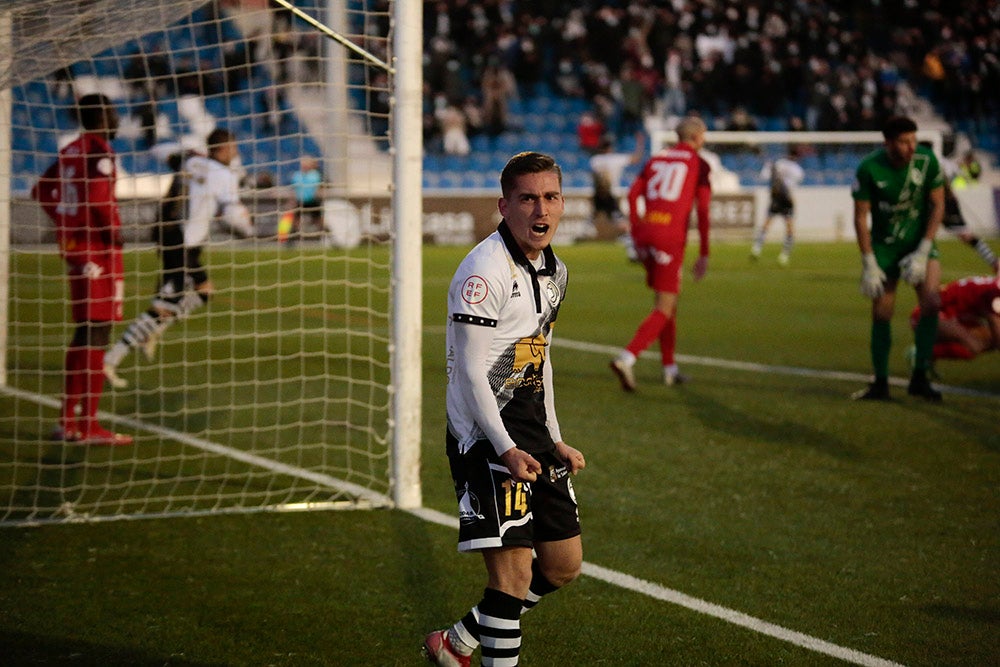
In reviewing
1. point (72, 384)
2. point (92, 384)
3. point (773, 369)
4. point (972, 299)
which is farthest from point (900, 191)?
point (72, 384)

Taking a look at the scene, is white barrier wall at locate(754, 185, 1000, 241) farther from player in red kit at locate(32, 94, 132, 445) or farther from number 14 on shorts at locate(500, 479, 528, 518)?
number 14 on shorts at locate(500, 479, 528, 518)

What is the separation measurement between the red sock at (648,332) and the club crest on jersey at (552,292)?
19.0ft

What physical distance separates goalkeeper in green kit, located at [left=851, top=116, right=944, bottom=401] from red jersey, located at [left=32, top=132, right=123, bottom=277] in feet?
17.2

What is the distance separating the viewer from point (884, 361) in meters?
9.25

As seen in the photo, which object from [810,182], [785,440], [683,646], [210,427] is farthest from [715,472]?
[810,182]

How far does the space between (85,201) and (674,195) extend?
458 centimetres

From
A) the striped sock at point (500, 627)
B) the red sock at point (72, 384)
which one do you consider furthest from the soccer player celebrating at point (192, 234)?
the striped sock at point (500, 627)

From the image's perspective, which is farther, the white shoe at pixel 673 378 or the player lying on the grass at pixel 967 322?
the white shoe at pixel 673 378

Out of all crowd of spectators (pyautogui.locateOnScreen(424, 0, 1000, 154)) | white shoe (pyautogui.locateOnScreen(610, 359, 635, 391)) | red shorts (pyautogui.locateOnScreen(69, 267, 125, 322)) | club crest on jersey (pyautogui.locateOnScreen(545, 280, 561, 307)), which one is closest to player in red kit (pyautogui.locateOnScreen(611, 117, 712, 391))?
white shoe (pyautogui.locateOnScreen(610, 359, 635, 391))

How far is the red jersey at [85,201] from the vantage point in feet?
24.4

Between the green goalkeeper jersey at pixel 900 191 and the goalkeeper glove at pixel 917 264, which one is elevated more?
the green goalkeeper jersey at pixel 900 191

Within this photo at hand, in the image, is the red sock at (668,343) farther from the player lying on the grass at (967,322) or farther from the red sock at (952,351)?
the red sock at (952,351)

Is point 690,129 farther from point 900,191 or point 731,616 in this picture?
point 731,616

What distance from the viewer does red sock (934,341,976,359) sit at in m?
9.88
